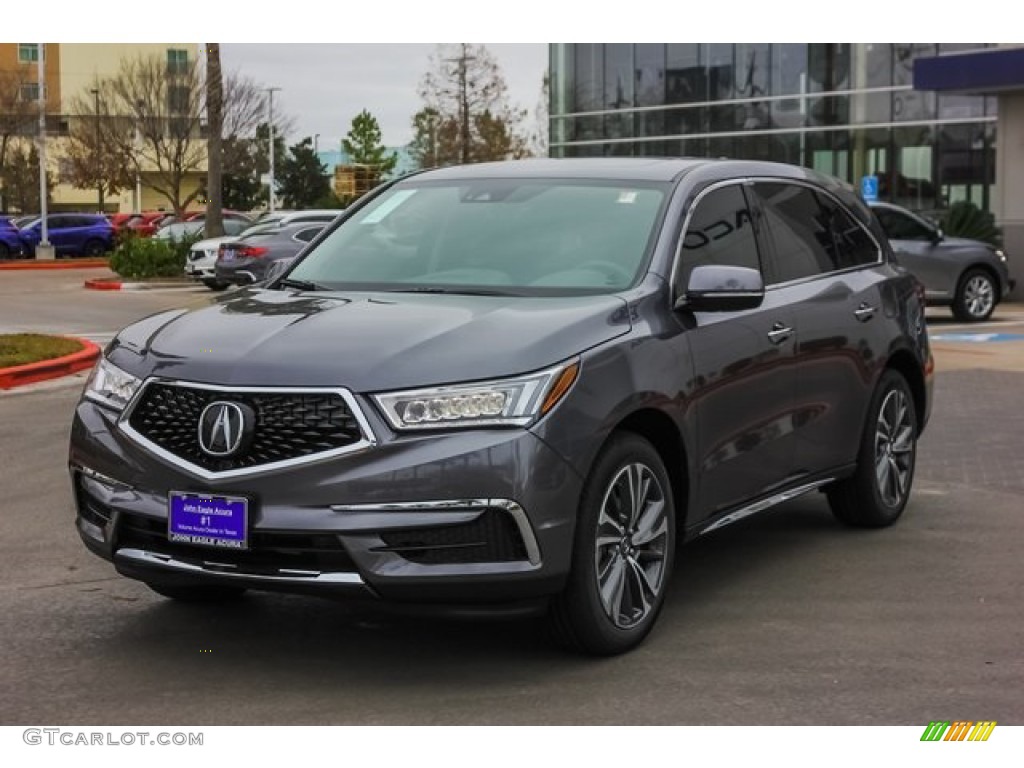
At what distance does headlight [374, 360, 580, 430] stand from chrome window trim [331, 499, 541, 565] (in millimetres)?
244

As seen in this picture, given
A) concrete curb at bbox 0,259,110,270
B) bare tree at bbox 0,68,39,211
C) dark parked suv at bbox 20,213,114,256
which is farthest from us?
bare tree at bbox 0,68,39,211

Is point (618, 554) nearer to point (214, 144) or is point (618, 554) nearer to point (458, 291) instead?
point (458, 291)

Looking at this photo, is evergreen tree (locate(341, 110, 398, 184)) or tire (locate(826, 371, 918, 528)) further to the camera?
evergreen tree (locate(341, 110, 398, 184))

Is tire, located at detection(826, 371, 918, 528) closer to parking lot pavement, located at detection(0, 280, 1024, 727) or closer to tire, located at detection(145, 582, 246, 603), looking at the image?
parking lot pavement, located at detection(0, 280, 1024, 727)

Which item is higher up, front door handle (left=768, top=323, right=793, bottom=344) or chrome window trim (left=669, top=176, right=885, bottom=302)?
chrome window trim (left=669, top=176, right=885, bottom=302)

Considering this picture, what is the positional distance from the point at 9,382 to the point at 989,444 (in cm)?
855

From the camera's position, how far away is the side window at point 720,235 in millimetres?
6412

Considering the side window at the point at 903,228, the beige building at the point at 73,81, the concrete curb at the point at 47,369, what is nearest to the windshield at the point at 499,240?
the concrete curb at the point at 47,369

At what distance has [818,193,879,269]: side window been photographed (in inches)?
307

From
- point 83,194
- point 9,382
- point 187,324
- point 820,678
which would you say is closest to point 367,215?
point 187,324

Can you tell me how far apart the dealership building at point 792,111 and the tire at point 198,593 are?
27665 millimetres

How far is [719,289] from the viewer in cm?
606

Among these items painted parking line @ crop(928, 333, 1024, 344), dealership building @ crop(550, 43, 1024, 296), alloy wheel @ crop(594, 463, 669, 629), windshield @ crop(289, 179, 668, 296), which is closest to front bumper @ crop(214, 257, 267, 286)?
painted parking line @ crop(928, 333, 1024, 344)
